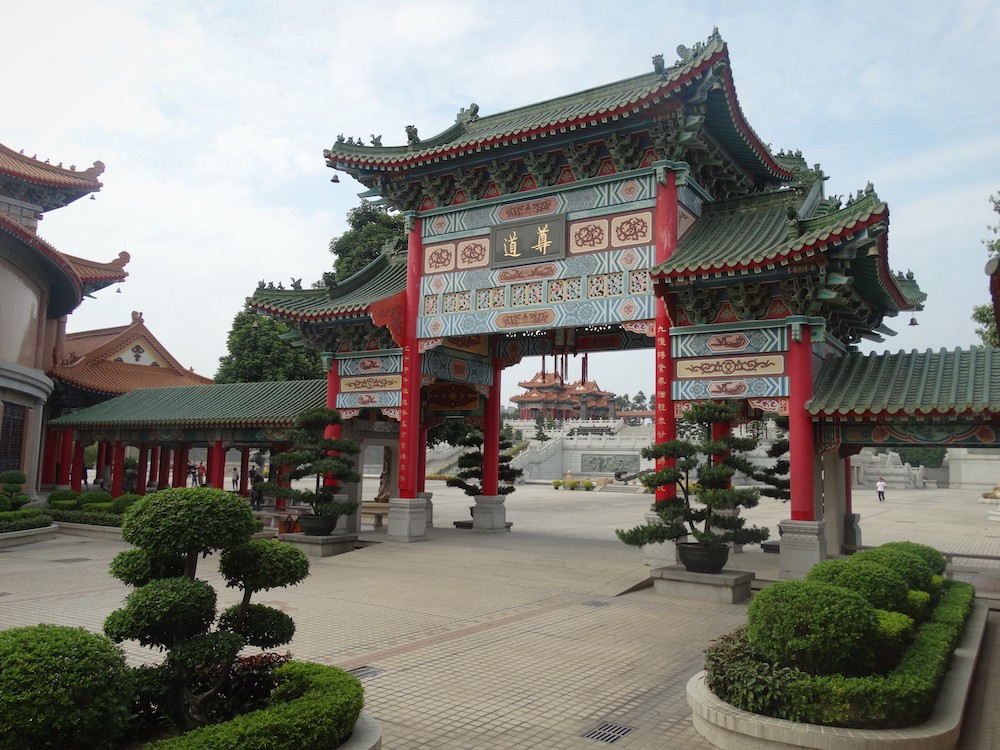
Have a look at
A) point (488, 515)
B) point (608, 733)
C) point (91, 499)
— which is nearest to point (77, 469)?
point (91, 499)

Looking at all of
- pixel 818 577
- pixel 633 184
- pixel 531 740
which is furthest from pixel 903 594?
pixel 633 184

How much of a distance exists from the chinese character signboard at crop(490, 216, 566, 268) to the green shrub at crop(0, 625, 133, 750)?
1342 centimetres

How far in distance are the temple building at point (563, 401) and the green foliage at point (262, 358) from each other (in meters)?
49.9

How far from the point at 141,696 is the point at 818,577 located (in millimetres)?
6198

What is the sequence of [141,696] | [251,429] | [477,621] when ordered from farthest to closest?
1. [251,429]
2. [477,621]
3. [141,696]

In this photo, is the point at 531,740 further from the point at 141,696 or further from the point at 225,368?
the point at 225,368

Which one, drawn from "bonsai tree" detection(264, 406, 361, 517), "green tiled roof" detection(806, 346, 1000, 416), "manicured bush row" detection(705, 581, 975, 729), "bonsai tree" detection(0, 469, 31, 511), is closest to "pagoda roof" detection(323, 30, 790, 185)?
"green tiled roof" detection(806, 346, 1000, 416)

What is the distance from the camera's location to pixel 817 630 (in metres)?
6.10

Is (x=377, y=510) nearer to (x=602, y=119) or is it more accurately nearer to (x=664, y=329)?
(x=664, y=329)

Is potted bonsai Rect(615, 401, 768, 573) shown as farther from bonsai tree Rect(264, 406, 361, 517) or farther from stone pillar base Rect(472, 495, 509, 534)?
stone pillar base Rect(472, 495, 509, 534)

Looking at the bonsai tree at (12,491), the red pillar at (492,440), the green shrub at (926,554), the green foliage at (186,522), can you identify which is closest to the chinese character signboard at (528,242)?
the red pillar at (492,440)

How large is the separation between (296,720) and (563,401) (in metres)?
82.2

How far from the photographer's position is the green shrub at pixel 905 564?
874cm

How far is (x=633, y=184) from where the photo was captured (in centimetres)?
1586
